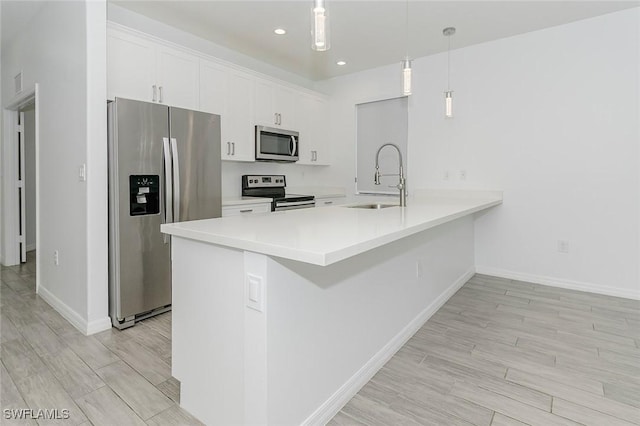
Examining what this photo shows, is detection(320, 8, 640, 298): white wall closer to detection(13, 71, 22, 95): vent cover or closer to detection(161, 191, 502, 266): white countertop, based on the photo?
detection(161, 191, 502, 266): white countertop

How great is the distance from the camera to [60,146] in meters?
2.90

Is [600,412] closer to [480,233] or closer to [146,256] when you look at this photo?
[480,233]

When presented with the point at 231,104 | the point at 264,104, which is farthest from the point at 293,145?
the point at 231,104

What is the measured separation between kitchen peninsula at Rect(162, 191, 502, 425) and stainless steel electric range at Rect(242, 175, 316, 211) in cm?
211

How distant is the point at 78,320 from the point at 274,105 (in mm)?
3064

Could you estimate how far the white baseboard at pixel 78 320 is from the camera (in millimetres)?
2533

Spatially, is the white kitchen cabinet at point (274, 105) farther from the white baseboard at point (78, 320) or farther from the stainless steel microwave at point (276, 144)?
the white baseboard at point (78, 320)

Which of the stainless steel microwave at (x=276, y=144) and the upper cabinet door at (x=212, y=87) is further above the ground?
the upper cabinet door at (x=212, y=87)

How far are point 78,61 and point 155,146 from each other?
79 centimetres

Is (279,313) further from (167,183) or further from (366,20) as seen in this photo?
(366,20)

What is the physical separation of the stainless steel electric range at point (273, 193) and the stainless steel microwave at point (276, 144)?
1.00 ft

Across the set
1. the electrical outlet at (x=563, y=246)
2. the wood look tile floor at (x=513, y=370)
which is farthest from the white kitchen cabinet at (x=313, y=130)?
the electrical outlet at (x=563, y=246)

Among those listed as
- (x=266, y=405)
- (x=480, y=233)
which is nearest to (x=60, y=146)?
(x=266, y=405)

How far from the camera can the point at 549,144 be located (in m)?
3.64
